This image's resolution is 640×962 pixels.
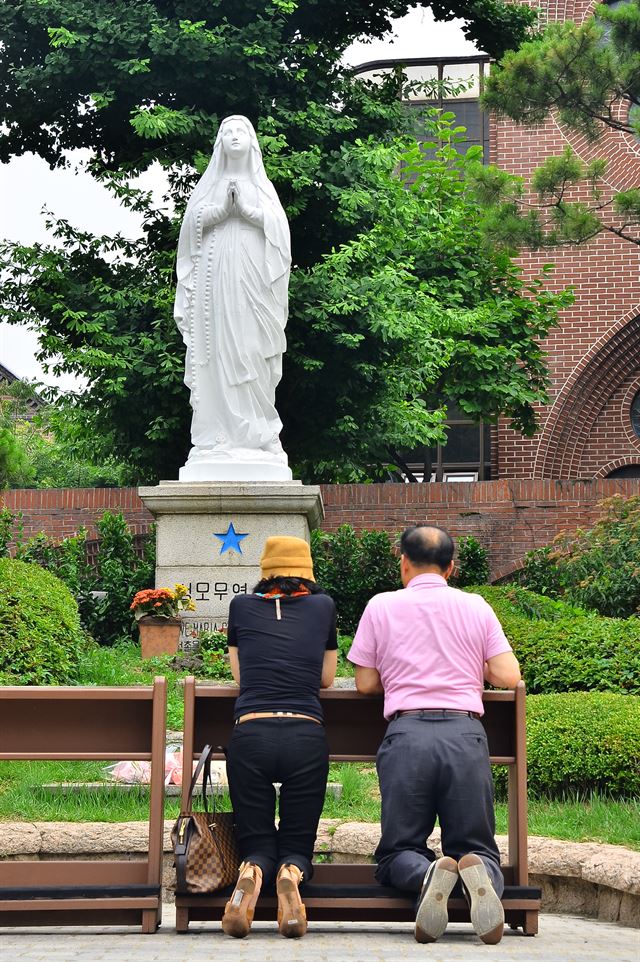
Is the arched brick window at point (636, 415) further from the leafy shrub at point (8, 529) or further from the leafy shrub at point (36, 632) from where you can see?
the leafy shrub at point (36, 632)

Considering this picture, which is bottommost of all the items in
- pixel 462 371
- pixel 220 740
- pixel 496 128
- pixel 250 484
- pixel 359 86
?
pixel 220 740

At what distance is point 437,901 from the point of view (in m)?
4.02

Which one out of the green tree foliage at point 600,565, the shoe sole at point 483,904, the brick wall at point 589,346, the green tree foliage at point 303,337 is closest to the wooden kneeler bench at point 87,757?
the shoe sole at point 483,904

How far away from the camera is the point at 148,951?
3.90 meters

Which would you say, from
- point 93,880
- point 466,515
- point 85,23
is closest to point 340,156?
point 85,23

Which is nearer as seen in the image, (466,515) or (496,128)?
(466,515)

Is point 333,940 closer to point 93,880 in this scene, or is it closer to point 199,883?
point 199,883

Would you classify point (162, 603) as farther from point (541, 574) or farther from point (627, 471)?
point (627, 471)

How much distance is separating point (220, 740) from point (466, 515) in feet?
33.1

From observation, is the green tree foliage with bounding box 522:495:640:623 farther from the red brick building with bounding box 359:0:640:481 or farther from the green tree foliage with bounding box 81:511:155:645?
the red brick building with bounding box 359:0:640:481

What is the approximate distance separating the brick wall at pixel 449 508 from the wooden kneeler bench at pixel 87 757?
992 centimetres

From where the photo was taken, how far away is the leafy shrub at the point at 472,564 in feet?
44.3

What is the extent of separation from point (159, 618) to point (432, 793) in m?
6.41

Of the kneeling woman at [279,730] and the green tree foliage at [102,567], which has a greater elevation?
the green tree foliage at [102,567]
